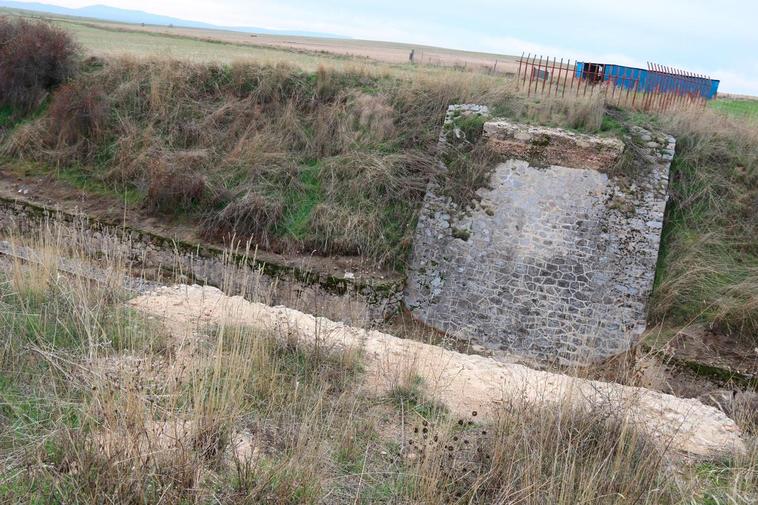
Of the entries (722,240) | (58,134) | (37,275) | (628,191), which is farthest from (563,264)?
(58,134)

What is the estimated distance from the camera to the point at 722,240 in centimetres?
1042

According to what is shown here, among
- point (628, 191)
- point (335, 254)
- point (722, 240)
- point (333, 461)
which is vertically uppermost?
point (628, 191)

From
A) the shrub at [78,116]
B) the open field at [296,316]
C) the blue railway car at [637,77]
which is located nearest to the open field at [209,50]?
the open field at [296,316]

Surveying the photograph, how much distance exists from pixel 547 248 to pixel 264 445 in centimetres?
809

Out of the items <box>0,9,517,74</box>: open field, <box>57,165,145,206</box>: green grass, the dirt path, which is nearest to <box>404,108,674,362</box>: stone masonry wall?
the dirt path

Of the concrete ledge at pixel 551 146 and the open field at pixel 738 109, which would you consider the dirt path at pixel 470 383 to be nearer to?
the concrete ledge at pixel 551 146

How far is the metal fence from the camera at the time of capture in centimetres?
1277

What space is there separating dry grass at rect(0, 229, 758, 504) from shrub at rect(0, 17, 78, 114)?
14042mm

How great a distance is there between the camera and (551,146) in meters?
10.8

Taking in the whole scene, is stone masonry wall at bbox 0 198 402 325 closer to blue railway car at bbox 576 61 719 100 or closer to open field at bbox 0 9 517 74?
open field at bbox 0 9 517 74

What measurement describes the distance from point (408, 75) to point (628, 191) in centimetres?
705

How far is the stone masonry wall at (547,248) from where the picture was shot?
984cm

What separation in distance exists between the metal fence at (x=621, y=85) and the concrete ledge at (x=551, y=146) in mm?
2226

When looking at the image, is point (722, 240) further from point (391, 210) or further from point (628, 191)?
point (391, 210)
